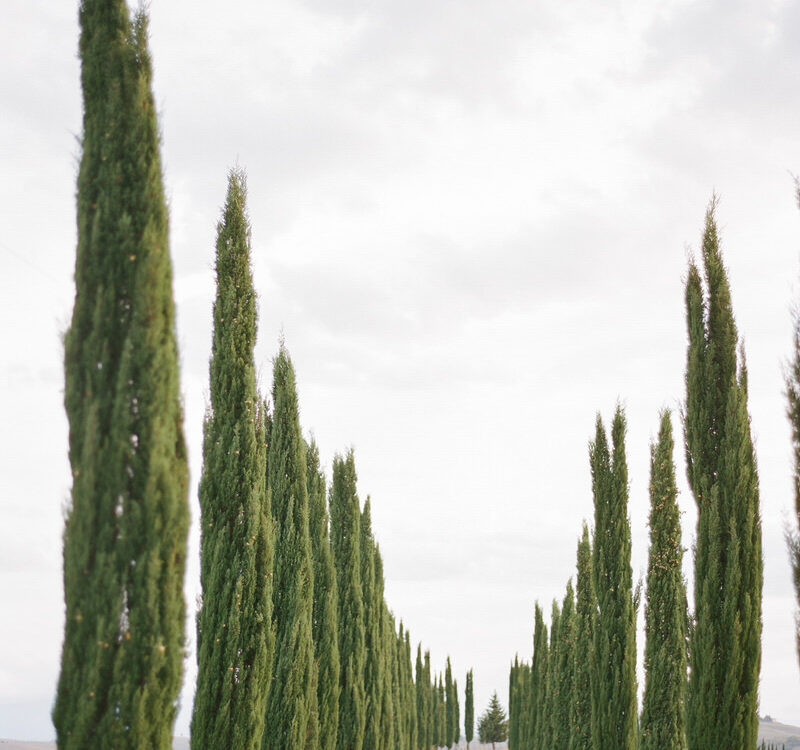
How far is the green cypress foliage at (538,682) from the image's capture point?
1156 inches

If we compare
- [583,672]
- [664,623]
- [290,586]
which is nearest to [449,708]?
[583,672]

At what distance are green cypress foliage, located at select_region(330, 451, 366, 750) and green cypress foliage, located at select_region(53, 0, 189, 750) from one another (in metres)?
11.8

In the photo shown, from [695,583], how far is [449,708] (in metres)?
50.1

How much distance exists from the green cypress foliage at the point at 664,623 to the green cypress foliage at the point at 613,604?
0.33 metres

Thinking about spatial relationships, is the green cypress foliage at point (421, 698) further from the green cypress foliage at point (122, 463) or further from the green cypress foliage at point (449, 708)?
the green cypress foliage at point (122, 463)

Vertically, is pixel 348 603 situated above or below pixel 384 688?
above

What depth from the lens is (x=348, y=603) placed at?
1855 centimetres

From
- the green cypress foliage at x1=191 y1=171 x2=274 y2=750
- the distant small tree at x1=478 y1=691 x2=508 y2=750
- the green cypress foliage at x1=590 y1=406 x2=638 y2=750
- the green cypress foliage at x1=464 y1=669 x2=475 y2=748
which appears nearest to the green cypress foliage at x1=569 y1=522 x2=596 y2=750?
the green cypress foliage at x1=590 y1=406 x2=638 y2=750

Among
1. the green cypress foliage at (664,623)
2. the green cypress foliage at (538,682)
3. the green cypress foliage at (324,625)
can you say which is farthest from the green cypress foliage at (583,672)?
the green cypress foliage at (538,682)

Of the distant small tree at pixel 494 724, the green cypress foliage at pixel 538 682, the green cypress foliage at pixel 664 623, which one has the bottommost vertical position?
the distant small tree at pixel 494 724

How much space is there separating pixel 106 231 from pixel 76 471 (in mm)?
1878

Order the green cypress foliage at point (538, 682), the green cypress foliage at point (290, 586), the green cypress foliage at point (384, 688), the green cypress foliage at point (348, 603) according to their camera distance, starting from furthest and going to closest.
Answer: the green cypress foliage at point (538, 682) < the green cypress foliage at point (384, 688) < the green cypress foliage at point (348, 603) < the green cypress foliage at point (290, 586)

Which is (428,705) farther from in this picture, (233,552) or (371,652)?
(233,552)

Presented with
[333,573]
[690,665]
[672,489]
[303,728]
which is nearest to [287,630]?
[303,728]
